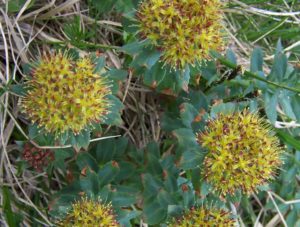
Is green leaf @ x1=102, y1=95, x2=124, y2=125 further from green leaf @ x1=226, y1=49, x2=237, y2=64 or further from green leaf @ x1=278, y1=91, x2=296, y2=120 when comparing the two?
green leaf @ x1=278, y1=91, x2=296, y2=120

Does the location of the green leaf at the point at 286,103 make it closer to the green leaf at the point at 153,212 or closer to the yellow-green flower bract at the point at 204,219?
the yellow-green flower bract at the point at 204,219

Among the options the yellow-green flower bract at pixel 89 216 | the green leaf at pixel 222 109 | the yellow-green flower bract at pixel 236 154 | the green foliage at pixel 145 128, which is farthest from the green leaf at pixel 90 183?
the green leaf at pixel 222 109

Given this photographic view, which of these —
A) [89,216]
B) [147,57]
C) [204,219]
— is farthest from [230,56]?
[89,216]

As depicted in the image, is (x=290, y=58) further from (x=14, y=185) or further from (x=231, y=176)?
(x=14, y=185)

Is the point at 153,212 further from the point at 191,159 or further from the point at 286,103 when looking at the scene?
the point at 286,103

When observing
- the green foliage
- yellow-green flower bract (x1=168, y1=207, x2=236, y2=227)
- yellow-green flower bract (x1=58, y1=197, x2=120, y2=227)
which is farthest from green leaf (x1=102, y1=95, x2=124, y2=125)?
yellow-green flower bract (x1=168, y1=207, x2=236, y2=227)

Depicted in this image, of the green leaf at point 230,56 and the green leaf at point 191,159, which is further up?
the green leaf at point 230,56
